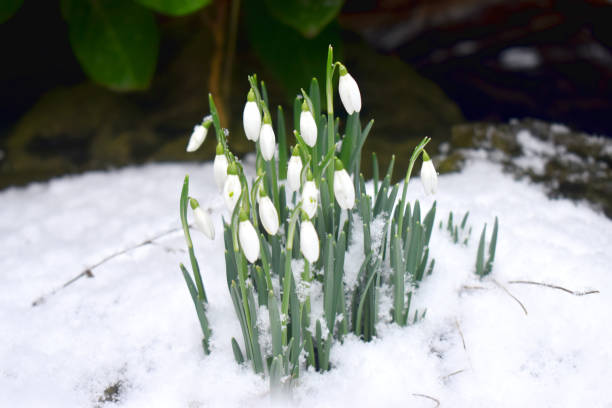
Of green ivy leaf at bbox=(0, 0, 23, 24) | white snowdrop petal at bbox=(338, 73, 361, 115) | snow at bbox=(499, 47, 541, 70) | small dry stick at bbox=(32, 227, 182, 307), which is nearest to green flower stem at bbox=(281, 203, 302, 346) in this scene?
white snowdrop petal at bbox=(338, 73, 361, 115)

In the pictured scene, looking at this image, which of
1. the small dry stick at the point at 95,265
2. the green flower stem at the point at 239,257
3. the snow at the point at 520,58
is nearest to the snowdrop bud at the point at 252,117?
the green flower stem at the point at 239,257

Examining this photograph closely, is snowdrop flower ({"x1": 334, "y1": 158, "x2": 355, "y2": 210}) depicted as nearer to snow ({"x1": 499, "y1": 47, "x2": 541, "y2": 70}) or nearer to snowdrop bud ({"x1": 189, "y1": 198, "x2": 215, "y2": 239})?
snowdrop bud ({"x1": 189, "y1": 198, "x2": 215, "y2": 239})

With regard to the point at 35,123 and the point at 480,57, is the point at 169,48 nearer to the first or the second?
the point at 35,123

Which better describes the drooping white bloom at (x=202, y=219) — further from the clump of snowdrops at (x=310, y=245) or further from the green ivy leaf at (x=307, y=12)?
the green ivy leaf at (x=307, y=12)

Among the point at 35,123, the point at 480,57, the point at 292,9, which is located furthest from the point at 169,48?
the point at 480,57

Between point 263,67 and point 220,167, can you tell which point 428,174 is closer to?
point 220,167

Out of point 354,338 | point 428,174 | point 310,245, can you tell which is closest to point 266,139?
point 310,245

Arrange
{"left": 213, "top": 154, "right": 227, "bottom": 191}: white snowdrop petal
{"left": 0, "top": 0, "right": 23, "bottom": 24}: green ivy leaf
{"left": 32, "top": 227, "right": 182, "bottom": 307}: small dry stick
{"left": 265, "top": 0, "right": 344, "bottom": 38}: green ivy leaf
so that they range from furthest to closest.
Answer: {"left": 0, "top": 0, "right": 23, "bottom": 24}: green ivy leaf → {"left": 265, "top": 0, "right": 344, "bottom": 38}: green ivy leaf → {"left": 32, "top": 227, "right": 182, "bottom": 307}: small dry stick → {"left": 213, "top": 154, "right": 227, "bottom": 191}: white snowdrop petal
